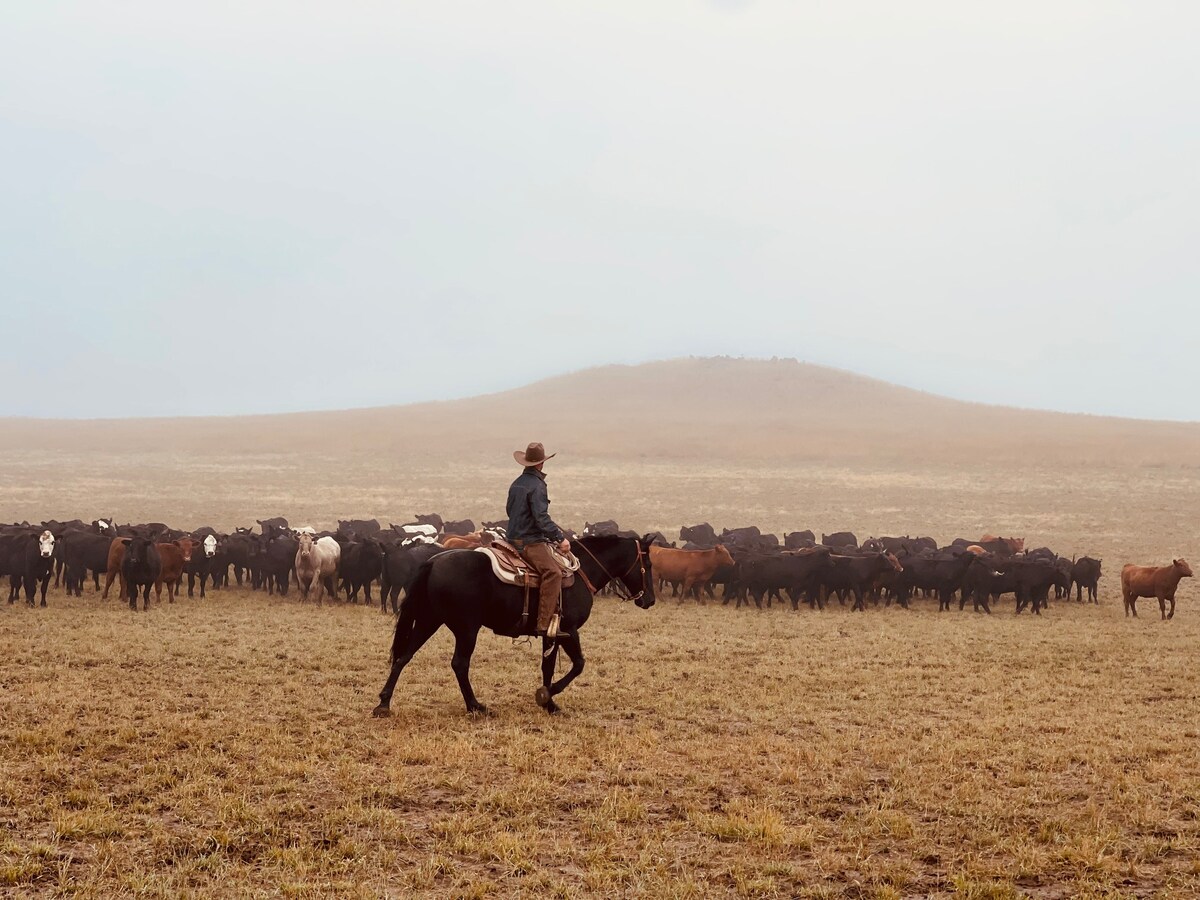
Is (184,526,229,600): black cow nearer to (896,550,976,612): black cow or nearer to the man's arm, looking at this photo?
the man's arm

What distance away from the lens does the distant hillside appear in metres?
62.6

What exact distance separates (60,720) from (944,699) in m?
8.24

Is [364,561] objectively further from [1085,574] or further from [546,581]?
[1085,574]

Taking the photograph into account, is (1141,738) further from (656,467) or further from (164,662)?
(656,467)

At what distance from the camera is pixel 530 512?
921cm

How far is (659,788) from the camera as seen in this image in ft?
24.1

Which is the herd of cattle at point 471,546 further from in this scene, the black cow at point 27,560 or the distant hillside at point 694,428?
the distant hillside at point 694,428

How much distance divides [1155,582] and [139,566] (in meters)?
16.5

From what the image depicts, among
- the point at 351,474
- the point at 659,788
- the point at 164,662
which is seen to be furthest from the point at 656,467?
the point at 659,788

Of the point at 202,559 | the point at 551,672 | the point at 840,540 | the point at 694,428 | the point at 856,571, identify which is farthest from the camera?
the point at 694,428

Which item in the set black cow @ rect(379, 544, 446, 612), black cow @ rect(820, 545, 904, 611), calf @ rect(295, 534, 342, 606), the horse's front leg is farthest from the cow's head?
black cow @ rect(820, 545, 904, 611)

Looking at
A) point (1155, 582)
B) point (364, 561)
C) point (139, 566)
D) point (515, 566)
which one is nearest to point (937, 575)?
point (1155, 582)

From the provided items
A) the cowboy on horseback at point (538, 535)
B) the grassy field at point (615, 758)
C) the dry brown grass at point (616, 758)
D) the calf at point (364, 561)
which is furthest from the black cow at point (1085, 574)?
the cowboy on horseback at point (538, 535)

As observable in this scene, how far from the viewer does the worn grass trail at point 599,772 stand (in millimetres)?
5789
